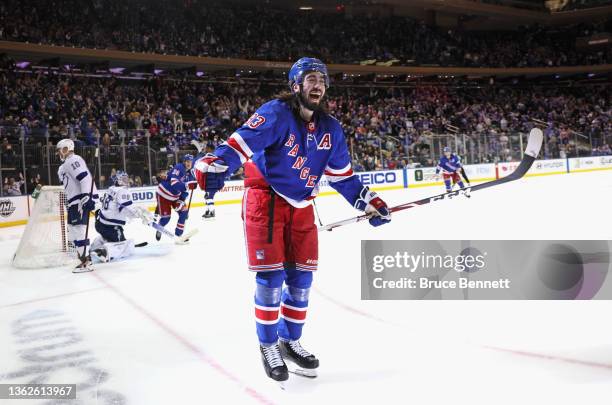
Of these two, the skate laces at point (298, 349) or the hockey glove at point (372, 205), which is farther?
the hockey glove at point (372, 205)

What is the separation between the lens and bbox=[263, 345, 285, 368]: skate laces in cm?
269

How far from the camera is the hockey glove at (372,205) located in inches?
119

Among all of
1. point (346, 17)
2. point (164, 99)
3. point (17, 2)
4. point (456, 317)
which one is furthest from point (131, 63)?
point (456, 317)

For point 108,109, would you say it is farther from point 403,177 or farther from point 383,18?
point 383,18

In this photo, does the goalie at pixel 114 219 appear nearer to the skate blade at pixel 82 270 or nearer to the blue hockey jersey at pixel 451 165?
the skate blade at pixel 82 270

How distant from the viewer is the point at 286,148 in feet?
8.66

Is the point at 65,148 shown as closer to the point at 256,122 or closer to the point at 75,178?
the point at 75,178

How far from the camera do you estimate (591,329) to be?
3.29 m

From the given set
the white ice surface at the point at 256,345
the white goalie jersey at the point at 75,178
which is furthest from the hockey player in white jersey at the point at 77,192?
the white ice surface at the point at 256,345

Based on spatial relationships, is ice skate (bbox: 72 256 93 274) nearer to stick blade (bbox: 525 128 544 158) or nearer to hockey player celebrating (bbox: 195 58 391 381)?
hockey player celebrating (bbox: 195 58 391 381)

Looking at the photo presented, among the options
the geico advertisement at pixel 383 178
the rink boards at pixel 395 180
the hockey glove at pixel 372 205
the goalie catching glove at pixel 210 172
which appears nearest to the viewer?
the goalie catching glove at pixel 210 172

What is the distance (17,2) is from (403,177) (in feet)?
45.5

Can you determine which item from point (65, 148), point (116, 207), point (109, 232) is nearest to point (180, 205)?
point (109, 232)

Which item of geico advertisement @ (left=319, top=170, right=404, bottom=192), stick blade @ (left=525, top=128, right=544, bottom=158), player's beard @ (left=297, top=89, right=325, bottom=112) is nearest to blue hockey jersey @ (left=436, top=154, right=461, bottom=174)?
geico advertisement @ (left=319, top=170, right=404, bottom=192)
